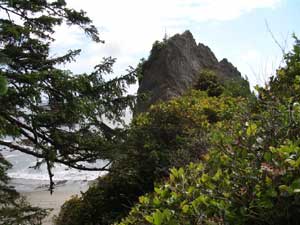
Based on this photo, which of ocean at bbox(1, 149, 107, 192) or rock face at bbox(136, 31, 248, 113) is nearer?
rock face at bbox(136, 31, 248, 113)

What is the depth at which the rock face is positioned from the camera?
1466cm

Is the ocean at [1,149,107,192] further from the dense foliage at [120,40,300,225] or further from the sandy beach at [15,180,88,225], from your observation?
the dense foliage at [120,40,300,225]

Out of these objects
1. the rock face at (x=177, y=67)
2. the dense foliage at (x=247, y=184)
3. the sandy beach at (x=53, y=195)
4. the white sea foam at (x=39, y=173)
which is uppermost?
the rock face at (x=177, y=67)

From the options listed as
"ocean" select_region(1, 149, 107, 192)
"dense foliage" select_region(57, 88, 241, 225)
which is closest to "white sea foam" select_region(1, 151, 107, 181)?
"ocean" select_region(1, 149, 107, 192)

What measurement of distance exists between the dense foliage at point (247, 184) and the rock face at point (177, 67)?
451 inches

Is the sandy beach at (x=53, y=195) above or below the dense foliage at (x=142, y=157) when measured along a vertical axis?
below

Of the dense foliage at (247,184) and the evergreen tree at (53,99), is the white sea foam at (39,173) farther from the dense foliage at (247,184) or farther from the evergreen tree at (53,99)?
the dense foliage at (247,184)

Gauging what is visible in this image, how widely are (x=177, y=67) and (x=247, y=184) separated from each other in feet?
44.9

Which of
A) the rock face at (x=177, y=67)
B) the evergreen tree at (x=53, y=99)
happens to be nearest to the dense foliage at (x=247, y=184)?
the evergreen tree at (x=53, y=99)

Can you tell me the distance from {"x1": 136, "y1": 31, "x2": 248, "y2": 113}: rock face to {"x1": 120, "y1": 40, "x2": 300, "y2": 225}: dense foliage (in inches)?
451

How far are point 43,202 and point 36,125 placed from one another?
44.4ft

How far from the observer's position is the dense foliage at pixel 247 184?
5.94ft

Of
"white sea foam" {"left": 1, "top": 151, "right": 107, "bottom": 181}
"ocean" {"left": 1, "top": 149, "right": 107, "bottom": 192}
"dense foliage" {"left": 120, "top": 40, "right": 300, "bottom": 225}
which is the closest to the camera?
"dense foliage" {"left": 120, "top": 40, "right": 300, "bottom": 225}

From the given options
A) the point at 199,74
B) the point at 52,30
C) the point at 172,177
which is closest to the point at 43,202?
the point at 199,74
